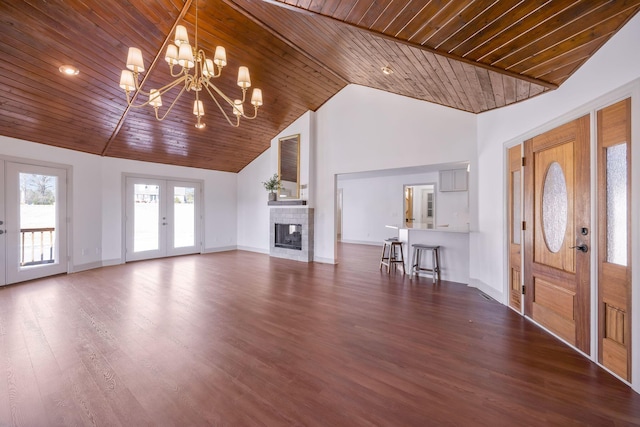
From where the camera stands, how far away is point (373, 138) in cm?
589

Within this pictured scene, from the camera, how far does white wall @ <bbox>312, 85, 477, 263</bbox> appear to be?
489cm

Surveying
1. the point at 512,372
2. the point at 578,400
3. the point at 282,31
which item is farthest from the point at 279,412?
the point at 282,31

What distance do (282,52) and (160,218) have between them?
529 cm

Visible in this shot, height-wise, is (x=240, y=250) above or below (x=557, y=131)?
below

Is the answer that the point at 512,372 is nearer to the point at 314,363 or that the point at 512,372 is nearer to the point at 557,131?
the point at 314,363

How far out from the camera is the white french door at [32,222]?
4629 mm

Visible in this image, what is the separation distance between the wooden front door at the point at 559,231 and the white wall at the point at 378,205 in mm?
4731

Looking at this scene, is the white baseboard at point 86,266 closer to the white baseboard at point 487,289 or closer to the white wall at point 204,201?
the white wall at point 204,201

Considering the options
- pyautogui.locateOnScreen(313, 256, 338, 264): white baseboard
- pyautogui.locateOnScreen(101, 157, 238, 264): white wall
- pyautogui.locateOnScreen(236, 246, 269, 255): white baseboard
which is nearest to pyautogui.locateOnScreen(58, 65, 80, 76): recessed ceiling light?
pyautogui.locateOnScreen(101, 157, 238, 264): white wall

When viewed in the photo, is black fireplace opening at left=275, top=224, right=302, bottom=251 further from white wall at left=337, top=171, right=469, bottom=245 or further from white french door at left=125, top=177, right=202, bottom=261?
white french door at left=125, top=177, right=202, bottom=261

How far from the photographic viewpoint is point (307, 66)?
5184 mm

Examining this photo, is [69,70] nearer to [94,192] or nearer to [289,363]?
[94,192]

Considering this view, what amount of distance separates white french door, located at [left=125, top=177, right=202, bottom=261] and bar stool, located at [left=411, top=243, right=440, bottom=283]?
5.99 metres

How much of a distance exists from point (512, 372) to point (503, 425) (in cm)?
70
